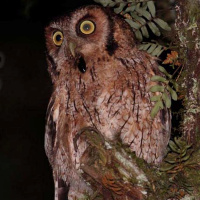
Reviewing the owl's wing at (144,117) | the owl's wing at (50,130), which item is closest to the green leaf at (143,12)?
the owl's wing at (144,117)

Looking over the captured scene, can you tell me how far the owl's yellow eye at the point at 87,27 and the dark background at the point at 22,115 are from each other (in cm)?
203

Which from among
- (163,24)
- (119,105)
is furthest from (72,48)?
(163,24)

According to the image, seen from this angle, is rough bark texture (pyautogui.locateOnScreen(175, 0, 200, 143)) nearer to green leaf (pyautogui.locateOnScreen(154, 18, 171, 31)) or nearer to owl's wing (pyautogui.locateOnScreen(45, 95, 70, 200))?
green leaf (pyautogui.locateOnScreen(154, 18, 171, 31))

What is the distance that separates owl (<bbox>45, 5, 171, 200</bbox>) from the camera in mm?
2066

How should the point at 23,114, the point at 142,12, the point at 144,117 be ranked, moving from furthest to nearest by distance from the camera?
the point at 23,114
the point at 144,117
the point at 142,12

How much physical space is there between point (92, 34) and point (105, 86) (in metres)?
0.27

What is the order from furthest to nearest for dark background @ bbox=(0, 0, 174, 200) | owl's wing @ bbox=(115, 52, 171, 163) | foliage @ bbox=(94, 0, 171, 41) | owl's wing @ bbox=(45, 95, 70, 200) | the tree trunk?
dark background @ bbox=(0, 0, 174, 200), owl's wing @ bbox=(45, 95, 70, 200), owl's wing @ bbox=(115, 52, 171, 163), foliage @ bbox=(94, 0, 171, 41), the tree trunk

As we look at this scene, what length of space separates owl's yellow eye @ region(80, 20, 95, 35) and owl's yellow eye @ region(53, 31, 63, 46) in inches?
6.4

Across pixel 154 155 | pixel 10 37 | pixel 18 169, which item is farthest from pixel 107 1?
pixel 18 169

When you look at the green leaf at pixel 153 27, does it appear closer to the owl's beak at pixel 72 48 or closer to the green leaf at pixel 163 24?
the green leaf at pixel 163 24

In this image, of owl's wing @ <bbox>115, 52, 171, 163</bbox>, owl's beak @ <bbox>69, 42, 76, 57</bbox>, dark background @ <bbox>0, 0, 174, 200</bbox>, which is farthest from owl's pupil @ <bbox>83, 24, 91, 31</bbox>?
dark background @ <bbox>0, 0, 174, 200</bbox>

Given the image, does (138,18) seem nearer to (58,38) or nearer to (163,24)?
(163,24)

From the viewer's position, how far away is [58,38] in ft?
7.48

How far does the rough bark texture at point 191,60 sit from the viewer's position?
1447 mm
